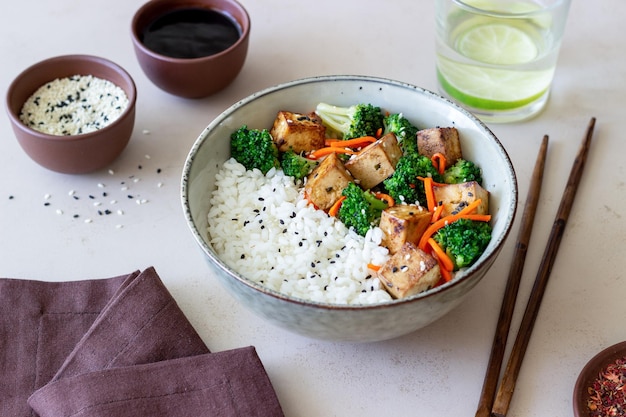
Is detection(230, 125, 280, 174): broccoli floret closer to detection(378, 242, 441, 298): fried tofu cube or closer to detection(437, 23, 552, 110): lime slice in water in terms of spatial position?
detection(378, 242, 441, 298): fried tofu cube

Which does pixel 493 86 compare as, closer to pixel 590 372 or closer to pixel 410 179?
pixel 410 179

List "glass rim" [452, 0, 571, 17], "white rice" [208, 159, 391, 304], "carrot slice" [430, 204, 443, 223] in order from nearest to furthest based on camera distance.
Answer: "white rice" [208, 159, 391, 304] < "carrot slice" [430, 204, 443, 223] < "glass rim" [452, 0, 571, 17]

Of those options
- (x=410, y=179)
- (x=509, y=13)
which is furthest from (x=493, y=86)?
(x=410, y=179)

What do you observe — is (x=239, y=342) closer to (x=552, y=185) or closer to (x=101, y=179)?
(x=101, y=179)

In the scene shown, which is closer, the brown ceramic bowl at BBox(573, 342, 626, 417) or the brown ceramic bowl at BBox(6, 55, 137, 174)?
the brown ceramic bowl at BBox(573, 342, 626, 417)

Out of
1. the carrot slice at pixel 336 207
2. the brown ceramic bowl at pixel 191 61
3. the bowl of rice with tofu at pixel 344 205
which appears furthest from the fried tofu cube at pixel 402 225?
the brown ceramic bowl at pixel 191 61

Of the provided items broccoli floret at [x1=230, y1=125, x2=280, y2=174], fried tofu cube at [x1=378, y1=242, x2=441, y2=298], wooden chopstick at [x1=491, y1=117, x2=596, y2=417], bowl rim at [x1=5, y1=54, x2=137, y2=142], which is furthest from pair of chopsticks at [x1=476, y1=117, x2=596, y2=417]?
bowl rim at [x1=5, y1=54, x2=137, y2=142]
